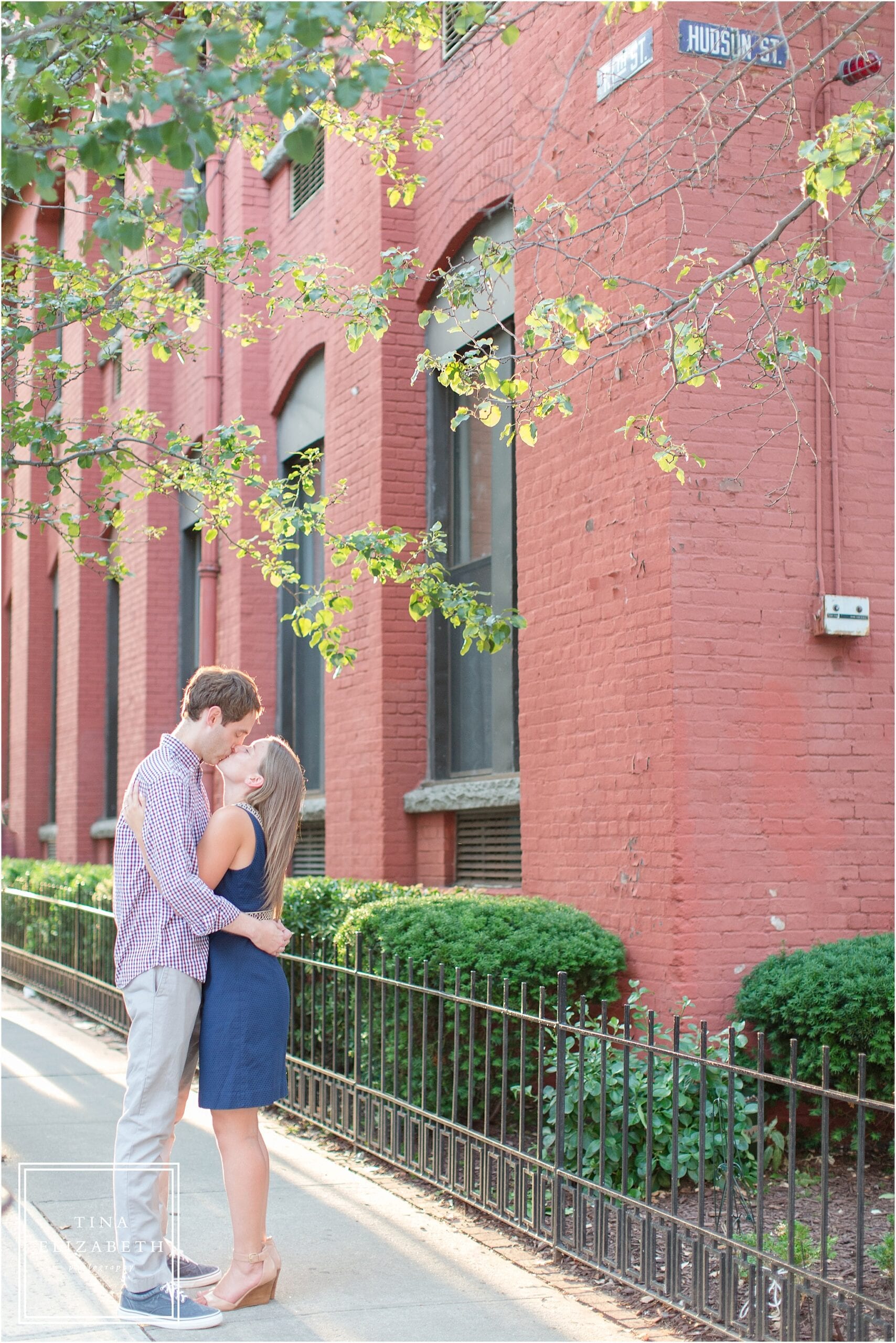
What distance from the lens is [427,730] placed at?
33.1 feet

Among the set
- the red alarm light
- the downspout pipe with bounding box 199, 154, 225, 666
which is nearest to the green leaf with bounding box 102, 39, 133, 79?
the red alarm light

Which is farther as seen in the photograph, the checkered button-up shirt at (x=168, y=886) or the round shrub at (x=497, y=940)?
the round shrub at (x=497, y=940)

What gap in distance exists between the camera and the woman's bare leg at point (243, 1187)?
4598 millimetres

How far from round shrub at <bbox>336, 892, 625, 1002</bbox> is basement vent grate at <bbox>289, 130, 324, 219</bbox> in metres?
7.10

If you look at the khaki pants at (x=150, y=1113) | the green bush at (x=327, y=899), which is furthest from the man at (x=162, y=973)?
the green bush at (x=327, y=899)

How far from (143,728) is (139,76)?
1023cm

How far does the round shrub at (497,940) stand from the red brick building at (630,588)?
195mm

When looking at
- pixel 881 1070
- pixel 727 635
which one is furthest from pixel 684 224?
pixel 881 1070

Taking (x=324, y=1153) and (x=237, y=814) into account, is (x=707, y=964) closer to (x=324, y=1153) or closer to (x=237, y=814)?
(x=324, y=1153)

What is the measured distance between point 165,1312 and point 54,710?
16.4 metres

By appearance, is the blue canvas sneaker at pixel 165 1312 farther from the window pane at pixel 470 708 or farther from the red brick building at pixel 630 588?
the window pane at pixel 470 708

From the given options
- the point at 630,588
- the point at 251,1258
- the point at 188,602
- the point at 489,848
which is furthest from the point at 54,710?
the point at 251,1258

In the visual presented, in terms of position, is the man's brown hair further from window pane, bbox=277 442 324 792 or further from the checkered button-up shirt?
window pane, bbox=277 442 324 792

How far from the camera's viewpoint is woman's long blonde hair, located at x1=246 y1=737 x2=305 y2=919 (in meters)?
4.75
